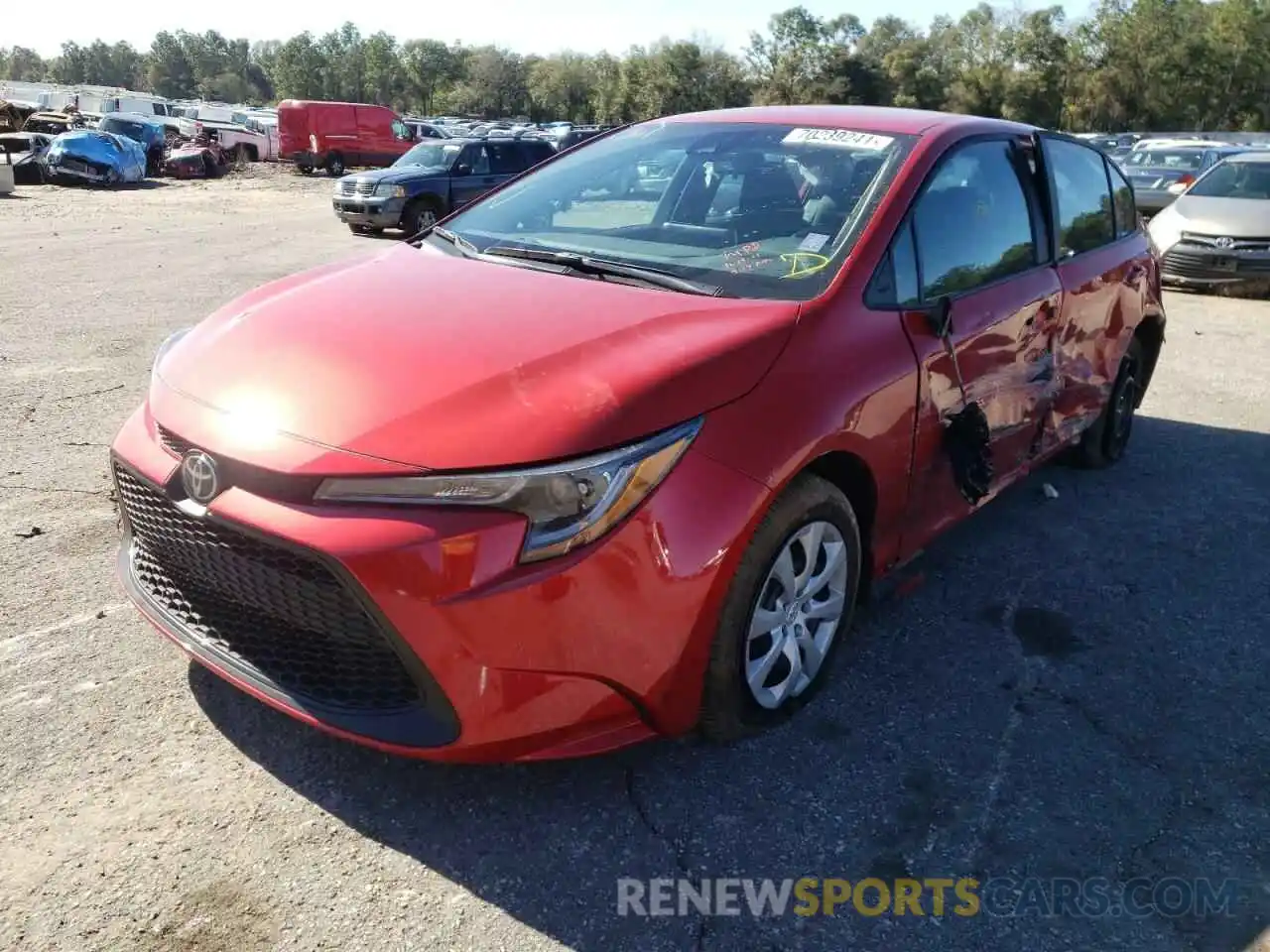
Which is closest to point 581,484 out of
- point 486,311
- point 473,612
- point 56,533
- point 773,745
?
point 473,612

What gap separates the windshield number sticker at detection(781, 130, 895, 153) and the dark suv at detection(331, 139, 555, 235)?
11.6 metres

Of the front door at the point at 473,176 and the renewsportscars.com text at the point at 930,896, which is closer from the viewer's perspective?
the renewsportscars.com text at the point at 930,896

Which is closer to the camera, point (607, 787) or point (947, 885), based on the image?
point (947, 885)

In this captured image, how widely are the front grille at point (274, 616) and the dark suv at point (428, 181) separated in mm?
12887

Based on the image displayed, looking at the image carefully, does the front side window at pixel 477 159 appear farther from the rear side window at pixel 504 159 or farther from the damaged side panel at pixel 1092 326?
the damaged side panel at pixel 1092 326

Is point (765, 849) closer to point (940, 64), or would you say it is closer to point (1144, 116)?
point (1144, 116)

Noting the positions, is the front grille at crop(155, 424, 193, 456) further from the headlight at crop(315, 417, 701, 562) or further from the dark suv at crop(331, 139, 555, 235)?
the dark suv at crop(331, 139, 555, 235)

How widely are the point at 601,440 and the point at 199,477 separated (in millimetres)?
966

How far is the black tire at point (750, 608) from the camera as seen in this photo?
2.58m

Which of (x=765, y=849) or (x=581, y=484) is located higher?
(x=581, y=484)

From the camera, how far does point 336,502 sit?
2.25m

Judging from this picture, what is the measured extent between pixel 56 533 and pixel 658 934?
3057mm

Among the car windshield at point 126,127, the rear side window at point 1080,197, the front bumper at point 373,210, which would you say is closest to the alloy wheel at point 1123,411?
the rear side window at point 1080,197

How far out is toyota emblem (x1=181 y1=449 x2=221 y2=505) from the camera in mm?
2393
